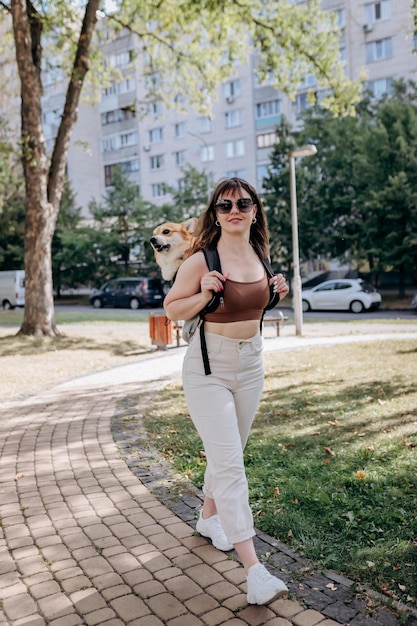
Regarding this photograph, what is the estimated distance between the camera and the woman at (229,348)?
121 inches

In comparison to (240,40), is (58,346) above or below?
below

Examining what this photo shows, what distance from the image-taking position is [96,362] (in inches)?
478

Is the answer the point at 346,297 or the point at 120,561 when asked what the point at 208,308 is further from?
the point at 346,297

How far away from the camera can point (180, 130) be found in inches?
1954

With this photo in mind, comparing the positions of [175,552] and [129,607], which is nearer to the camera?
[129,607]

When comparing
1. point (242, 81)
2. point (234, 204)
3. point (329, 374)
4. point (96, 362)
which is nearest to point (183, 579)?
point (234, 204)

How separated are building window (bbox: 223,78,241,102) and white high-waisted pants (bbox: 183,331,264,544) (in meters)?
45.9

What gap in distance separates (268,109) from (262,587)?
148ft

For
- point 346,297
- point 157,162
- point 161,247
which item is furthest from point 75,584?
point 157,162

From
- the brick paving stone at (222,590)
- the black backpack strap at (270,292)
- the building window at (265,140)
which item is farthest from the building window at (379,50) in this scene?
the brick paving stone at (222,590)

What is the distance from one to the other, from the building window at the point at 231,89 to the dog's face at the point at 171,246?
43.9m

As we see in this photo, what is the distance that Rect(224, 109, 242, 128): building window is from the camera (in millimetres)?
46062

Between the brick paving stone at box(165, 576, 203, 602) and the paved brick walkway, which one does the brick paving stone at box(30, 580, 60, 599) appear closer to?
the paved brick walkway

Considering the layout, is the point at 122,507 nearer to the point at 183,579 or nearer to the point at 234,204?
the point at 183,579
